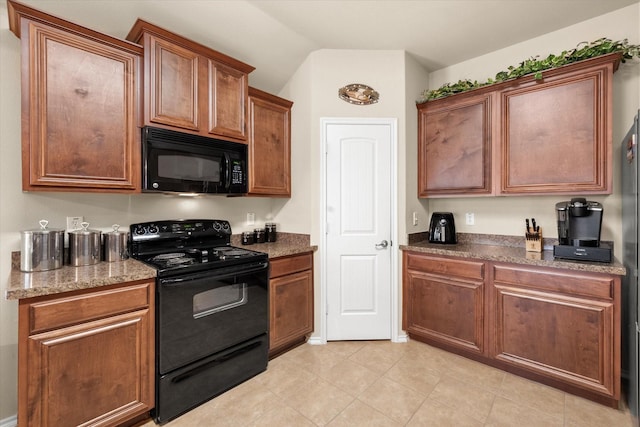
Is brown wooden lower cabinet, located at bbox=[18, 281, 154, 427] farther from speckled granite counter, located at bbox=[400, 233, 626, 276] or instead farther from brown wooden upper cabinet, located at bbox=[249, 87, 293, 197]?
speckled granite counter, located at bbox=[400, 233, 626, 276]

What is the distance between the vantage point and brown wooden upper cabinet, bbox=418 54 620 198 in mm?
2047

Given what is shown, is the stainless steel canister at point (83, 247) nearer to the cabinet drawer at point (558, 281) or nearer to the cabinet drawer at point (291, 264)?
the cabinet drawer at point (291, 264)

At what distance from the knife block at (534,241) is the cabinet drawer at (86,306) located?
2800mm

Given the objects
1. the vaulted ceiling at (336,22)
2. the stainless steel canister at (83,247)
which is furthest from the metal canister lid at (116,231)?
the vaulted ceiling at (336,22)

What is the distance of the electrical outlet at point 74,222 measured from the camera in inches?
75.6

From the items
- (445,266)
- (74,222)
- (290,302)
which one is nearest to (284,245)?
(290,302)

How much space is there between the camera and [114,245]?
1.95m

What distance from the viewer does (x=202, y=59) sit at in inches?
85.6

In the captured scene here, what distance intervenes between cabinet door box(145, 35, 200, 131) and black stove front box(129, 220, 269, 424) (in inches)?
31.8

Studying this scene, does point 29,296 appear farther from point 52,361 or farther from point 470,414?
point 470,414

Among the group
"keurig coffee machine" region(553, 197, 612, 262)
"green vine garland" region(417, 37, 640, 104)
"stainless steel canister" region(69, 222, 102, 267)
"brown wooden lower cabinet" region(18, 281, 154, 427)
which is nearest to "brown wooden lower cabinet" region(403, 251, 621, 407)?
"keurig coffee machine" region(553, 197, 612, 262)

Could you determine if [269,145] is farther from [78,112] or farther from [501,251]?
[501,251]

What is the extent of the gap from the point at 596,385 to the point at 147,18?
12.9 feet

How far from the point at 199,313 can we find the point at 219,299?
16 centimetres
